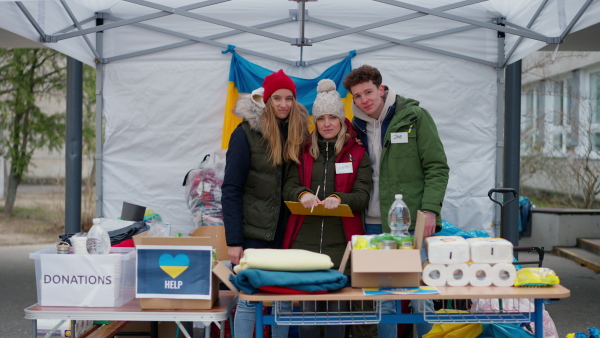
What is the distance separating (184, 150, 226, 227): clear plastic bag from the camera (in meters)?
4.52

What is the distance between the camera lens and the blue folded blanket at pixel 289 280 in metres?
2.55

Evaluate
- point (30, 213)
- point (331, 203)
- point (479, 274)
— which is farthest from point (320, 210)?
point (30, 213)

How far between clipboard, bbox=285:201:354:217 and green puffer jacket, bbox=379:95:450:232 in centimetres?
26

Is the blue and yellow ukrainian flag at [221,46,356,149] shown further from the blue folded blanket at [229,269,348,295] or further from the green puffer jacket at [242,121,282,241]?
the blue folded blanket at [229,269,348,295]

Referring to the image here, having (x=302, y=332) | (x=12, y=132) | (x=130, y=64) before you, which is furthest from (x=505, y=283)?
(x=12, y=132)

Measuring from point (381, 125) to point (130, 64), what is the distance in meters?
2.28

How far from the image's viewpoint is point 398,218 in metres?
3.08

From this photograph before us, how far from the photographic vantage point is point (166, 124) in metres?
4.90

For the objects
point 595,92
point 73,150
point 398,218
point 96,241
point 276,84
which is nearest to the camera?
point 96,241

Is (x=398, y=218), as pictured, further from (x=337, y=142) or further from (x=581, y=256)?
(x=581, y=256)

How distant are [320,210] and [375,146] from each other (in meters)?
0.51

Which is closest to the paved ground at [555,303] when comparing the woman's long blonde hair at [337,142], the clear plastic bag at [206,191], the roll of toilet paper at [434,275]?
the clear plastic bag at [206,191]

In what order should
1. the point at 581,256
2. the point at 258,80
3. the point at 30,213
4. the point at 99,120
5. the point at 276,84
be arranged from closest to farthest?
1. the point at 276,84
2. the point at 258,80
3. the point at 99,120
4. the point at 581,256
5. the point at 30,213

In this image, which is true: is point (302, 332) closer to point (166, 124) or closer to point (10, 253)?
point (166, 124)
